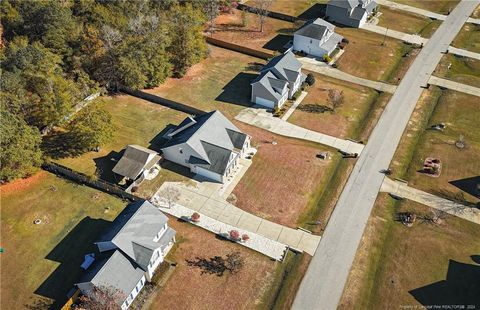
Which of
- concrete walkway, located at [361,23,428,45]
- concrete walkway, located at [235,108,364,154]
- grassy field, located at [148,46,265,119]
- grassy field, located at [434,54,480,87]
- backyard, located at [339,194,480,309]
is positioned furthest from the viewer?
concrete walkway, located at [361,23,428,45]

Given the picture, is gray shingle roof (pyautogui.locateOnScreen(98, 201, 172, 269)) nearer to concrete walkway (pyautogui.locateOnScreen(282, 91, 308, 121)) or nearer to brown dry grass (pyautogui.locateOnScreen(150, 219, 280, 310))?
brown dry grass (pyautogui.locateOnScreen(150, 219, 280, 310))

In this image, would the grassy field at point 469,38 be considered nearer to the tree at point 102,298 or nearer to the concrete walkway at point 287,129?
the concrete walkway at point 287,129

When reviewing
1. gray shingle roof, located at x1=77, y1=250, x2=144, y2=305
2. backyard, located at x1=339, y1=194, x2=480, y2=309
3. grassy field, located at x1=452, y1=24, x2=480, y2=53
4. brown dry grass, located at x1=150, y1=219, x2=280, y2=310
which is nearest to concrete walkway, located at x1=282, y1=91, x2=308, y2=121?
backyard, located at x1=339, y1=194, x2=480, y2=309

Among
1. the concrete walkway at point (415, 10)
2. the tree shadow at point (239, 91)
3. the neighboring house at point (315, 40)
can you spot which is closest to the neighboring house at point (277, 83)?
the tree shadow at point (239, 91)

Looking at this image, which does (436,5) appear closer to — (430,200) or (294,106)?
(294,106)

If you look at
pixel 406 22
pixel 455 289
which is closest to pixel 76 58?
pixel 455 289

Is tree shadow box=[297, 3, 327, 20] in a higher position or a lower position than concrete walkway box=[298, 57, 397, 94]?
higher

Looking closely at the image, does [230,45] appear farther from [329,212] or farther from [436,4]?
[436,4]

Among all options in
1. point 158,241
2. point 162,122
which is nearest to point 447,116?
point 162,122
